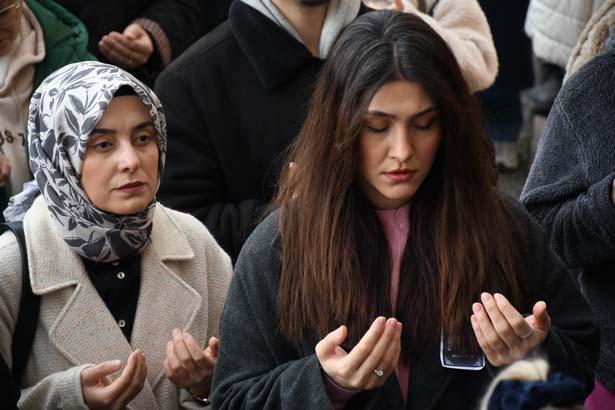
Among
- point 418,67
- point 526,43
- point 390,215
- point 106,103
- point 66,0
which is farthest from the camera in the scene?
point 526,43

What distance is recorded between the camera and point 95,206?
3252mm

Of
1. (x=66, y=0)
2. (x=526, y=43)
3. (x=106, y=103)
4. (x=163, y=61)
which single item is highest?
(x=106, y=103)

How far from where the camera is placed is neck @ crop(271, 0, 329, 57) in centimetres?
407

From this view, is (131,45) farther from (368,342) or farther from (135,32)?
(368,342)

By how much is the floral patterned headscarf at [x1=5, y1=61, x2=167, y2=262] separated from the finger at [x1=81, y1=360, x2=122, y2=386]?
13.5 inches

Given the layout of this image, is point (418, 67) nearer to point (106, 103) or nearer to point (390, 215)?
point (390, 215)

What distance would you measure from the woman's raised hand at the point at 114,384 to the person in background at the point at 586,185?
116 centimetres

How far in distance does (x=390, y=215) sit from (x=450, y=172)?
177mm

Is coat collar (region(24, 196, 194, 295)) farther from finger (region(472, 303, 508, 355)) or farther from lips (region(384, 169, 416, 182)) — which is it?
finger (region(472, 303, 508, 355))

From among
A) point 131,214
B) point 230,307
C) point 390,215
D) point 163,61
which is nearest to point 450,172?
point 390,215

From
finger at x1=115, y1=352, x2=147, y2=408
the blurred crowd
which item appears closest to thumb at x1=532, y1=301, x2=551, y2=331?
the blurred crowd

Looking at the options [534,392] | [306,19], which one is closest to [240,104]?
[306,19]

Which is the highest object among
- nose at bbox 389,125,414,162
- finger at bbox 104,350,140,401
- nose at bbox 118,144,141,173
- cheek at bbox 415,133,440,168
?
nose at bbox 389,125,414,162

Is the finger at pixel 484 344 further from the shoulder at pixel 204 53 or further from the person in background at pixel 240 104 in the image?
the shoulder at pixel 204 53
